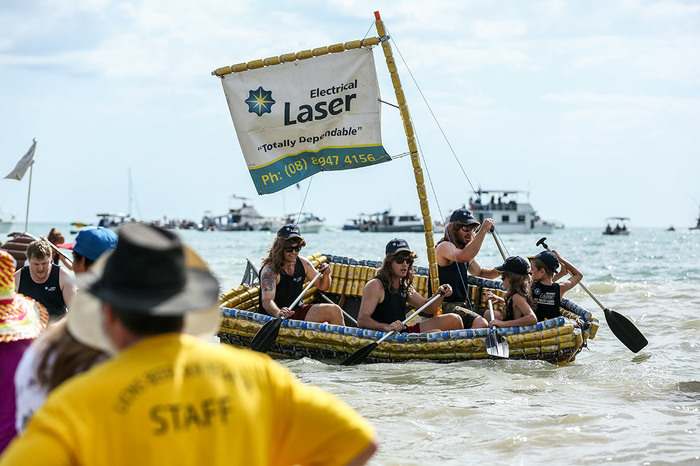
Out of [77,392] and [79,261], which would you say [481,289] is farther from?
[77,392]

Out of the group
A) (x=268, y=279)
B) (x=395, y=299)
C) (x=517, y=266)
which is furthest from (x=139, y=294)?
(x=268, y=279)

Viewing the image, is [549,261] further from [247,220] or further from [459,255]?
[247,220]

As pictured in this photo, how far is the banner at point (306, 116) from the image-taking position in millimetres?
8984

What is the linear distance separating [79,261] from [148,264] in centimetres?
146

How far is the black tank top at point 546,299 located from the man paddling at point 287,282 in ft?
7.29

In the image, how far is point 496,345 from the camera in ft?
24.7

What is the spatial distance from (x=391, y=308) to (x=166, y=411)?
21.7ft

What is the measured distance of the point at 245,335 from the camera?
28.5 feet

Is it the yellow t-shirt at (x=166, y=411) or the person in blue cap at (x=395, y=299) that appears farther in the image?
the person in blue cap at (x=395, y=299)

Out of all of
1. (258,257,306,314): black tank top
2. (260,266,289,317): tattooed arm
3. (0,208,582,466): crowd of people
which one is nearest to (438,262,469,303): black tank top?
(258,257,306,314): black tank top

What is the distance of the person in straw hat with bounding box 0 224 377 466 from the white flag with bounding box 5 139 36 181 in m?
12.0

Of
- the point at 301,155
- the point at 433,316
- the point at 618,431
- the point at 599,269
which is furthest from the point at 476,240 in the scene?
the point at 599,269

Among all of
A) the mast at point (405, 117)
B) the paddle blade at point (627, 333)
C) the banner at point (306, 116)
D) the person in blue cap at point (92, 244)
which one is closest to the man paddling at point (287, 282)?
the banner at point (306, 116)

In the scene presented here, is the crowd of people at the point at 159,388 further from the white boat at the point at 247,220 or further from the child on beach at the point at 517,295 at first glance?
the white boat at the point at 247,220
